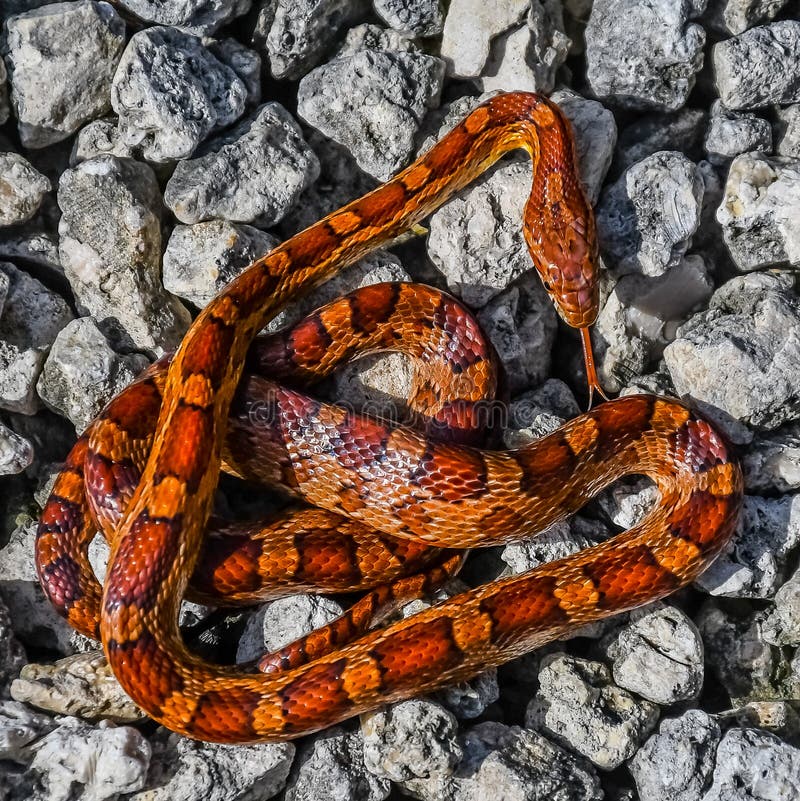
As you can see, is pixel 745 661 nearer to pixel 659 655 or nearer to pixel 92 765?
pixel 659 655

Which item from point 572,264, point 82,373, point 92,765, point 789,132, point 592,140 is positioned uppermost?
point 82,373

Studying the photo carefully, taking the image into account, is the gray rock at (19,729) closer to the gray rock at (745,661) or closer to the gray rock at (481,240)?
the gray rock at (481,240)

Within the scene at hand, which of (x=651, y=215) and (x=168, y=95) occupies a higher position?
(x=168, y=95)

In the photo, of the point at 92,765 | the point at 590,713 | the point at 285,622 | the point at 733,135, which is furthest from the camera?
the point at 733,135

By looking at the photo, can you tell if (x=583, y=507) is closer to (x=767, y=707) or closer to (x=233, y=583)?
(x=767, y=707)

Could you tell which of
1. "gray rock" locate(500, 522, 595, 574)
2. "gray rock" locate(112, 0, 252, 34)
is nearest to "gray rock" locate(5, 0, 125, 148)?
"gray rock" locate(112, 0, 252, 34)

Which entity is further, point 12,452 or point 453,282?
point 453,282

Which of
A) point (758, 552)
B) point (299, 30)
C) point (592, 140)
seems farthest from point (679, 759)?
point (299, 30)
